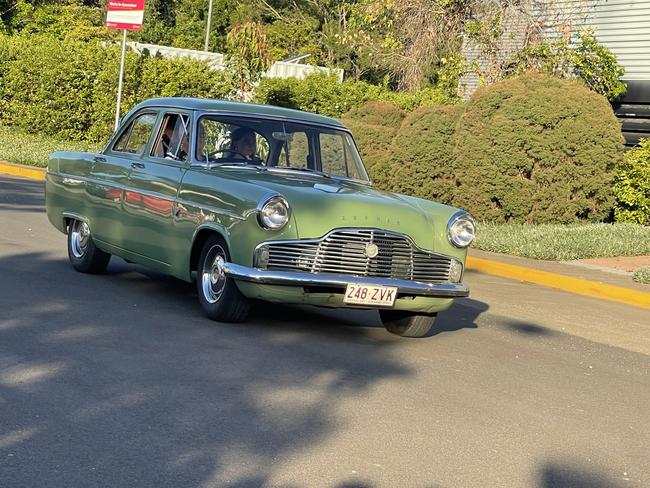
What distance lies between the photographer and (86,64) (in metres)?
28.6

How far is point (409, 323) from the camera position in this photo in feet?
30.3

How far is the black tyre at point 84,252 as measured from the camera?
1077cm

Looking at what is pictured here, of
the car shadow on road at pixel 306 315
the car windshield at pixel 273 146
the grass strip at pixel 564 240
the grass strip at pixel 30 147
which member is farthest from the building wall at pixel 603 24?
the car windshield at pixel 273 146

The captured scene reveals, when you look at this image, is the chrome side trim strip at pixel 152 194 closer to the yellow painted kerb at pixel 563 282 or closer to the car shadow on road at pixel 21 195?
the car shadow on road at pixel 21 195

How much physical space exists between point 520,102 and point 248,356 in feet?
36.1

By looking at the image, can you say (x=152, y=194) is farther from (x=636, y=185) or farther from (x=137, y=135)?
(x=636, y=185)

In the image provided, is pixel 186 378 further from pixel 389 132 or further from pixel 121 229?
pixel 389 132

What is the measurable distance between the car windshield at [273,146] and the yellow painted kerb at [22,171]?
14.0 m

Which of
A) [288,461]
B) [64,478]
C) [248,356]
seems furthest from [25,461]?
[248,356]

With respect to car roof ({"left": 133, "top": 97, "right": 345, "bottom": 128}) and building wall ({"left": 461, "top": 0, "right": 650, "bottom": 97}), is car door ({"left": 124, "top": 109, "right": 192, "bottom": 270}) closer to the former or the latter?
car roof ({"left": 133, "top": 97, "right": 345, "bottom": 128})

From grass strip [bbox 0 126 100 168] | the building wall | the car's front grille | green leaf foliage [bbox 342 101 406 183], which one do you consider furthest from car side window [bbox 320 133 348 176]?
grass strip [bbox 0 126 100 168]

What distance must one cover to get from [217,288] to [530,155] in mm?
9681

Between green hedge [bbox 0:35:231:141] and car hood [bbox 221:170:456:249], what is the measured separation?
19.5 m

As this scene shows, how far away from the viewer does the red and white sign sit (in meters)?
23.6
